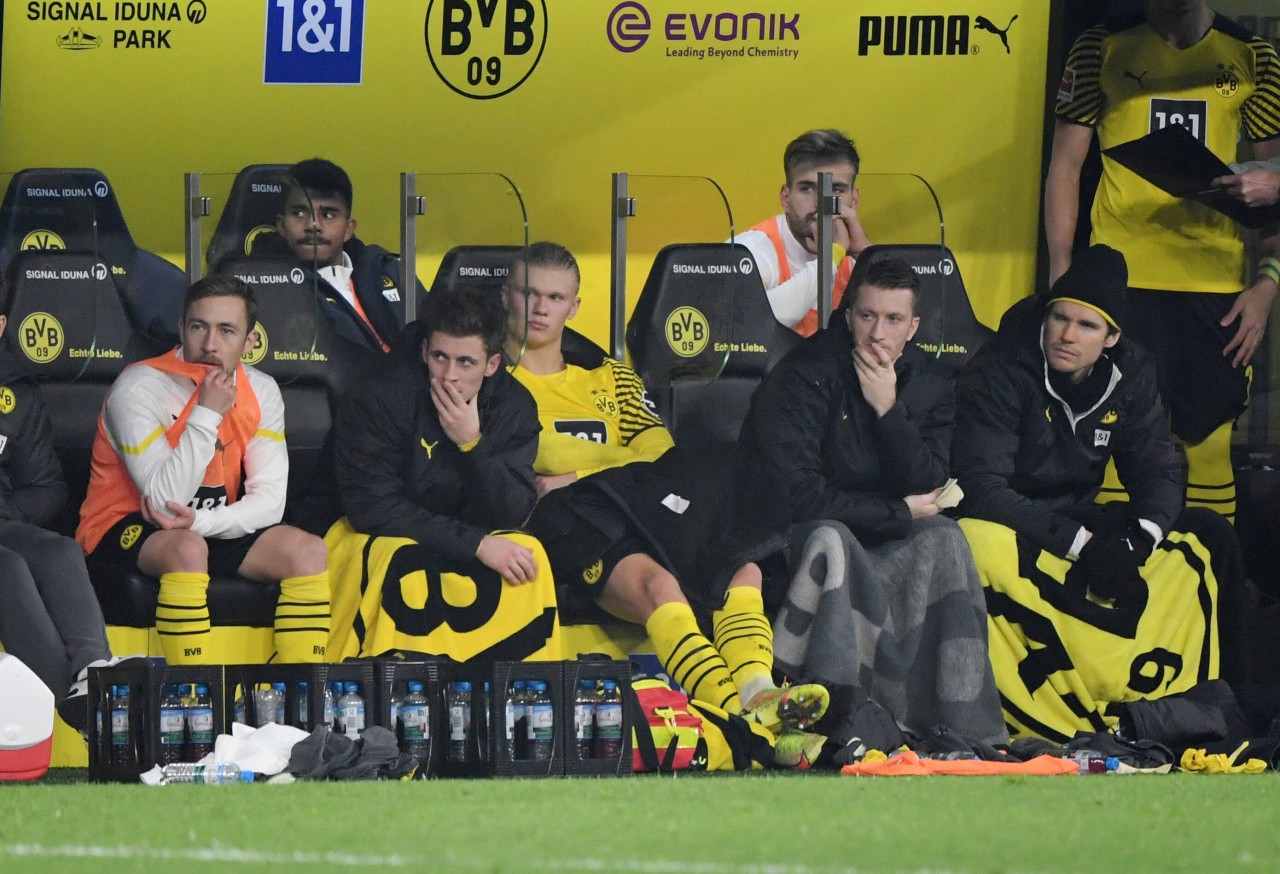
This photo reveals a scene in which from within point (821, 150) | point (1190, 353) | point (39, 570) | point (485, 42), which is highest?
point (485, 42)

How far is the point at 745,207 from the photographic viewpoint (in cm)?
676

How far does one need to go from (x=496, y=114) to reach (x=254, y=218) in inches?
35.6

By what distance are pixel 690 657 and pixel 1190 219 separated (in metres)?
2.36

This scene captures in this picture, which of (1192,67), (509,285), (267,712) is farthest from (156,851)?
(1192,67)

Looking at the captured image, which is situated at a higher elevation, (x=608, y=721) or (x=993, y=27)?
(x=993, y=27)

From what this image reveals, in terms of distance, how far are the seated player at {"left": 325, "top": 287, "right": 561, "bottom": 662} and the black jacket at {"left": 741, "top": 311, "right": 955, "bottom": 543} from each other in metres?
0.78

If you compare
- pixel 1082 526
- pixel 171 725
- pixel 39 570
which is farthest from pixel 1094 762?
pixel 39 570

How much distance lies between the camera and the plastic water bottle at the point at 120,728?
496 cm

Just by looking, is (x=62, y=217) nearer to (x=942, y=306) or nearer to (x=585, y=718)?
(x=585, y=718)

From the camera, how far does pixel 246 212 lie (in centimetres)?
651

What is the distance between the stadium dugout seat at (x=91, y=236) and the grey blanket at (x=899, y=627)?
2198mm

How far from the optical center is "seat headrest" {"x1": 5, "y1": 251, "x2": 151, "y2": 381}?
20.7ft

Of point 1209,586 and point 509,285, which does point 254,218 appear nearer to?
point 509,285

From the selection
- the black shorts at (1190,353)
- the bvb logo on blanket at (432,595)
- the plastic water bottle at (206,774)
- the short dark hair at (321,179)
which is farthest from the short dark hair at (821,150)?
the plastic water bottle at (206,774)
